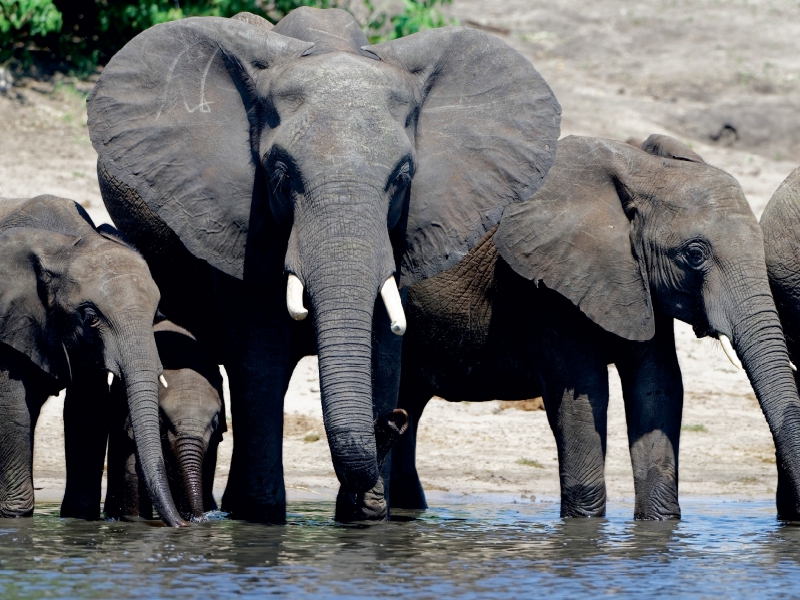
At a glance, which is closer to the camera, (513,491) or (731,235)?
(731,235)

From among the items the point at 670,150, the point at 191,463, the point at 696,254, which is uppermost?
the point at 670,150

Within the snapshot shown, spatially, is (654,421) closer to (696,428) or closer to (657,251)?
(657,251)

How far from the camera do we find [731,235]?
7.81m

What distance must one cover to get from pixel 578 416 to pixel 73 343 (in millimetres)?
2503

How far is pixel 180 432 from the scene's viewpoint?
754 centimetres

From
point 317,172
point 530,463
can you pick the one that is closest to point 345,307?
point 317,172

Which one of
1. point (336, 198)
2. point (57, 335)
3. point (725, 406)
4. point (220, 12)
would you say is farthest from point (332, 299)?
point (220, 12)

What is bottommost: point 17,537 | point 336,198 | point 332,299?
point 17,537

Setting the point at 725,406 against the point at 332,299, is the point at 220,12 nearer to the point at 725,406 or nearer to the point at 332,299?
the point at 725,406

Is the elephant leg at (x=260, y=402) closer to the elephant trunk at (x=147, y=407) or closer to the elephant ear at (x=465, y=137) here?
the elephant trunk at (x=147, y=407)

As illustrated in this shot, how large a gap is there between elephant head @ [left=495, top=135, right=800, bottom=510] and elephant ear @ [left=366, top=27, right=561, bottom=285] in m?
0.68

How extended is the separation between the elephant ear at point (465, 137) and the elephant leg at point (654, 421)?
3.83 feet

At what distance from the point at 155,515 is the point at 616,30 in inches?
581

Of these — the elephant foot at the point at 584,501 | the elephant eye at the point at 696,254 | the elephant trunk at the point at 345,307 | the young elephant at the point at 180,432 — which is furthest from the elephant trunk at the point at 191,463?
the elephant eye at the point at 696,254
